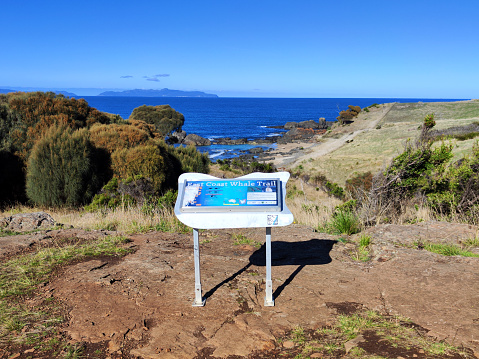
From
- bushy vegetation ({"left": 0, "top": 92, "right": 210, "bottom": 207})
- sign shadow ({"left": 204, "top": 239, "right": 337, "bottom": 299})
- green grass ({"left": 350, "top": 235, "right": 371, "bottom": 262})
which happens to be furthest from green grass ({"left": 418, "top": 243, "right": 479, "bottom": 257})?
bushy vegetation ({"left": 0, "top": 92, "right": 210, "bottom": 207})

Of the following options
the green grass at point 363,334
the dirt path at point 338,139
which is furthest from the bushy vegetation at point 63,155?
the dirt path at point 338,139

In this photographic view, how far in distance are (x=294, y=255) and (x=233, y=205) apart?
240cm

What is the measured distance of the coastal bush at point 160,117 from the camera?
159 feet

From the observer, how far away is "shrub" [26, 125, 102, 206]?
13062 mm

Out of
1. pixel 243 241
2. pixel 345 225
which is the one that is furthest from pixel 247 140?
pixel 243 241

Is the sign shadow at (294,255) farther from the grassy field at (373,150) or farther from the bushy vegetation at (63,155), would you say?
the grassy field at (373,150)

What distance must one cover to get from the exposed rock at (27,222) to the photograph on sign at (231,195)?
4900mm

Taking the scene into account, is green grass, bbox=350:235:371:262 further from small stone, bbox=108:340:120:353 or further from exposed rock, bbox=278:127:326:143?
exposed rock, bbox=278:127:326:143

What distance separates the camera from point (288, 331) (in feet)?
12.7

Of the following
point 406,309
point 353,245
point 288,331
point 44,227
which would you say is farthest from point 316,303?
point 44,227

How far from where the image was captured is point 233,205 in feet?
14.0

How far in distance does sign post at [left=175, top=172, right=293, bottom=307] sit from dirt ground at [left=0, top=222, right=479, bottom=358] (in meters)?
0.39

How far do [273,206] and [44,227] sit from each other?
19.0 ft

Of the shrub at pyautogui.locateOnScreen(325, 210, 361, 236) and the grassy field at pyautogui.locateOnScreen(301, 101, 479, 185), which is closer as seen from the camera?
the shrub at pyautogui.locateOnScreen(325, 210, 361, 236)
